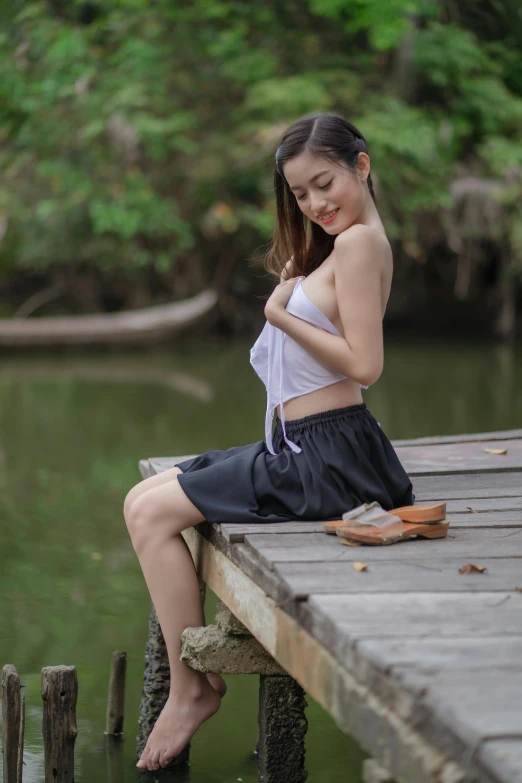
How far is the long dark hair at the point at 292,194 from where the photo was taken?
2688 millimetres

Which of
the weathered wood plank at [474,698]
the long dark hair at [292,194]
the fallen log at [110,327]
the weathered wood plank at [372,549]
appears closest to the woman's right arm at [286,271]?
the long dark hair at [292,194]

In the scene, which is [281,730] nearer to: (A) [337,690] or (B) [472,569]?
(B) [472,569]

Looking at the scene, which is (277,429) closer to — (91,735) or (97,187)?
(91,735)

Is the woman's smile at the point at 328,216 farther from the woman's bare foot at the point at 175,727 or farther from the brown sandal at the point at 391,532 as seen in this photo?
the woman's bare foot at the point at 175,727

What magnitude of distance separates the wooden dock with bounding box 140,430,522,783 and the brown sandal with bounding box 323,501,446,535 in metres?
0.04

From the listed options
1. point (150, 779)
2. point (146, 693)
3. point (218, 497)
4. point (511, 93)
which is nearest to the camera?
point (218, 497)

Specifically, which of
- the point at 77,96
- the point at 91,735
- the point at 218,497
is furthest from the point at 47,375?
the point at 218,497

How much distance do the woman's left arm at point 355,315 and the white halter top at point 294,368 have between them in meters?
0.06

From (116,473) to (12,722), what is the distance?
4599 mm

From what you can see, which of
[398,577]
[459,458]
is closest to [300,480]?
[398,577]

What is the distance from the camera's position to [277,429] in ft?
9.07

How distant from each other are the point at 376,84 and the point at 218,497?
45.4ft

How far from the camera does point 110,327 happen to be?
1438 centimetres

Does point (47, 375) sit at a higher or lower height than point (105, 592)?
lower
